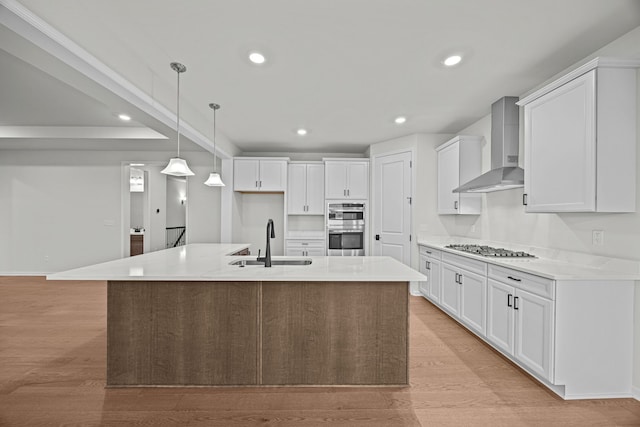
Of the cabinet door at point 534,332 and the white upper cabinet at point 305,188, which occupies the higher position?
the white upper cabinet at point 305,188

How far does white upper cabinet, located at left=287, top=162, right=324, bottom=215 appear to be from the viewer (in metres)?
5.59

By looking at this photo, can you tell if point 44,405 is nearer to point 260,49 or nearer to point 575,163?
point 260,49

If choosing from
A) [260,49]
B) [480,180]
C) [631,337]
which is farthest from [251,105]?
[631,337]

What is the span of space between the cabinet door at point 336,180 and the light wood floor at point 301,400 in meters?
3.19

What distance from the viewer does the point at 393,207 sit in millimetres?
4969

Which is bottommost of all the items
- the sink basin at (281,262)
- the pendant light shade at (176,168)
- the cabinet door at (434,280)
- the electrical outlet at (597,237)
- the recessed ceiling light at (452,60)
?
the cabinet door at (434,280)

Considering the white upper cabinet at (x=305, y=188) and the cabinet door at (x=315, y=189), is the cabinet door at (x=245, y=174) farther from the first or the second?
the cabinet door at (x=315, y=189)

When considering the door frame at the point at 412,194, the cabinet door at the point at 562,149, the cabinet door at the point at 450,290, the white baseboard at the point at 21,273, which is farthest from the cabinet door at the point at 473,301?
the white baseboard at the point at 21,273

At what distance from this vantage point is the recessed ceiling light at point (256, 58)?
245cm

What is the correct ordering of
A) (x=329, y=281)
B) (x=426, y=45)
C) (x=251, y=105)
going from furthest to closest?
(x=251, y=105), (x=426, y=45), (x=329, y=281)

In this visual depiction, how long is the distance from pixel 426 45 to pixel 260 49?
1296 millimetres

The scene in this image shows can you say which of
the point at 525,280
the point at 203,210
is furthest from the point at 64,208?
the point at 525,280

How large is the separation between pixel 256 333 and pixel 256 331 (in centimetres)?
1

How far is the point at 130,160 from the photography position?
5855 mm
